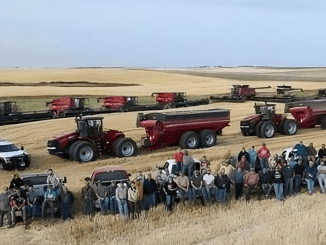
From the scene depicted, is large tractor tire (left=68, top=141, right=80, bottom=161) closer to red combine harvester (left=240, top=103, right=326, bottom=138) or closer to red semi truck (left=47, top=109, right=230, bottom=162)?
red semi truck (left=47, top=109, right=230, bottom=162)

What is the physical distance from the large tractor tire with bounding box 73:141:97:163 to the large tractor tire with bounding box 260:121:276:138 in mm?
8898

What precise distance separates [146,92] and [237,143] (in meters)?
31.2

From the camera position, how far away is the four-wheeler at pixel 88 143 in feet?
57.6

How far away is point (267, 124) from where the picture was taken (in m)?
22.5

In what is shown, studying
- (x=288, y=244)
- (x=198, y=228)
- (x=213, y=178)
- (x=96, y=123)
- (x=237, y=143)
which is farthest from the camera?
(x=237, y=143)

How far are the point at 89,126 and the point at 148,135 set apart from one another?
2.90m

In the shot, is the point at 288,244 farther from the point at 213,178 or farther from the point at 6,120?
the point at 6,120

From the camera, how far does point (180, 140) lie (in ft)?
65.0

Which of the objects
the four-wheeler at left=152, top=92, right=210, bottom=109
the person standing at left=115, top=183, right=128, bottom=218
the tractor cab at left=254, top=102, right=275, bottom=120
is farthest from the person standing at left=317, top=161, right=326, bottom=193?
the four-wheeler at left=152, top=92, right=210, bottom=109

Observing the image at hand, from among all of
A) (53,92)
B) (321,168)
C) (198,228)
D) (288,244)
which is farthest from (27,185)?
(53,92)

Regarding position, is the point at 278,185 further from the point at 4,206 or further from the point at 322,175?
the point at 4,206

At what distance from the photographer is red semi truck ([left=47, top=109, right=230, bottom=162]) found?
695 inches

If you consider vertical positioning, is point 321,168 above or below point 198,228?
above

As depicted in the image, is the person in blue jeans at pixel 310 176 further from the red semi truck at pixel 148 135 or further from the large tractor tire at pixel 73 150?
the large tractor tire at pixel 73 150
